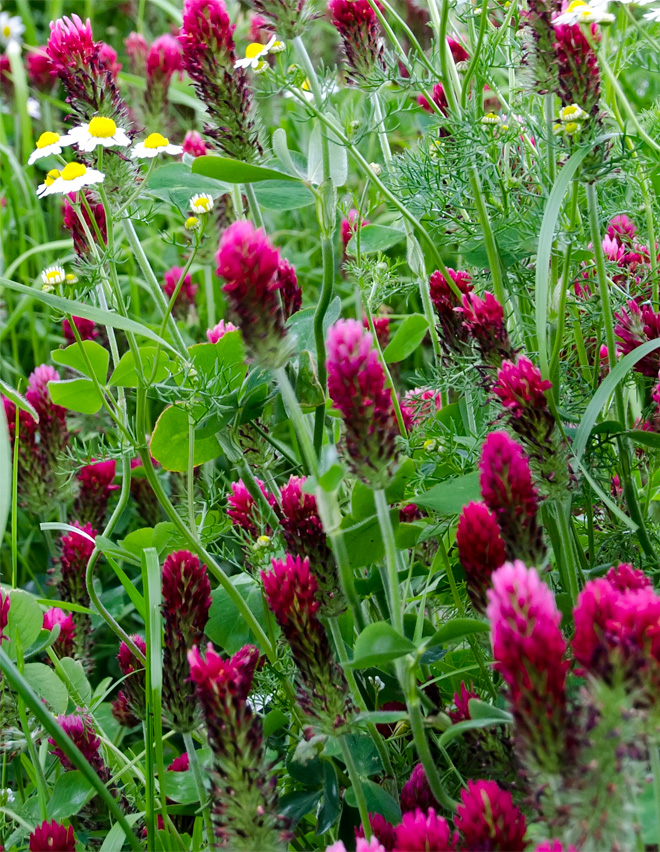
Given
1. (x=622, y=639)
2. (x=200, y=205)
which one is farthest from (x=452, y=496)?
(x=200, y=205)

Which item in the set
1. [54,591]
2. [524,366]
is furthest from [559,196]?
[54,591]

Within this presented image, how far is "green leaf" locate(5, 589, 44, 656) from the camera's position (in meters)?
1.27

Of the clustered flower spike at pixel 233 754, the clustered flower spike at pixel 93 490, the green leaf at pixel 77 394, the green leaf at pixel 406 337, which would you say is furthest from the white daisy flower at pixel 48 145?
the clustered flower spike at pixel 233 754

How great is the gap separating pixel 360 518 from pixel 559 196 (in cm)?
45

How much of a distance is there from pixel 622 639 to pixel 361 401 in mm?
315

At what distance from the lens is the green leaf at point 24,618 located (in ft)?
4.17

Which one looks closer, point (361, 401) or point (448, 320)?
point (361, 401)

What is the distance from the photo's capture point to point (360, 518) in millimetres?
1172

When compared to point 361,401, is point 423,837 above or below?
below

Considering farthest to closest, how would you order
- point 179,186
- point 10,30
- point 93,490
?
1. point 10,30
2. point 93,490
3. point 179,186

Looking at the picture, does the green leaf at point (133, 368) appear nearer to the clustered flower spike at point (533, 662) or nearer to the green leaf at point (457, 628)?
the green leaf at point (457, 628)

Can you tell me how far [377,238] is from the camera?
1.63 m

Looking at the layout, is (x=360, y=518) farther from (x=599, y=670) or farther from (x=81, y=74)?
(x=81, y=74)

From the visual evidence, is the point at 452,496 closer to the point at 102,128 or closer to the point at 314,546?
the point at 314,546
